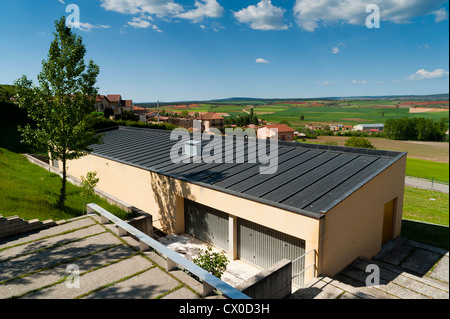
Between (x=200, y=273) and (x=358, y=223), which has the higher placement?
(x=200, y=273)

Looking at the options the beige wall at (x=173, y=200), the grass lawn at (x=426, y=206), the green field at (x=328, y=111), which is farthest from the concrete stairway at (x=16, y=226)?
the green field at (x=328, y=111)

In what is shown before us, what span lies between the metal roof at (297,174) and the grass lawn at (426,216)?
6.48 meters

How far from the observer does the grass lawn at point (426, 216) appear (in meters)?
16.1

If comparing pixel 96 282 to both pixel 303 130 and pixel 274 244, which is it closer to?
pixel 274 244

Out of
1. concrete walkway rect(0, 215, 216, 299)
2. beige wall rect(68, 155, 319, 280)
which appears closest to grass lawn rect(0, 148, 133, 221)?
beige wall rect(68, 155, 319, 280)

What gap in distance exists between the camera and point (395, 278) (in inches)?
406

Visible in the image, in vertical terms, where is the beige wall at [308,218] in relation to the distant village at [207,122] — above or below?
below

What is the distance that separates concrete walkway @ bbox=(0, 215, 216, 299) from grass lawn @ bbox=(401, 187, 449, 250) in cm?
1513

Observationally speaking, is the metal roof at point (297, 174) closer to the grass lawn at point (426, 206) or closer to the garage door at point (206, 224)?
the garage door at point (206, 224)

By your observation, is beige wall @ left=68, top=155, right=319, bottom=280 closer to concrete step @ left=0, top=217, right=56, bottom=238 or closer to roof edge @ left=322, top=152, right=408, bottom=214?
roof edge @ left=322, top=152, right=408, bottom=214

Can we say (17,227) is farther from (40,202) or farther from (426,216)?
(426,216)

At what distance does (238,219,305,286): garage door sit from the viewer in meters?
10.2

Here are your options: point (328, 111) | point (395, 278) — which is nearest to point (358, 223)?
point (395, 278)

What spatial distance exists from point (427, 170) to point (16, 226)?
62965mm
